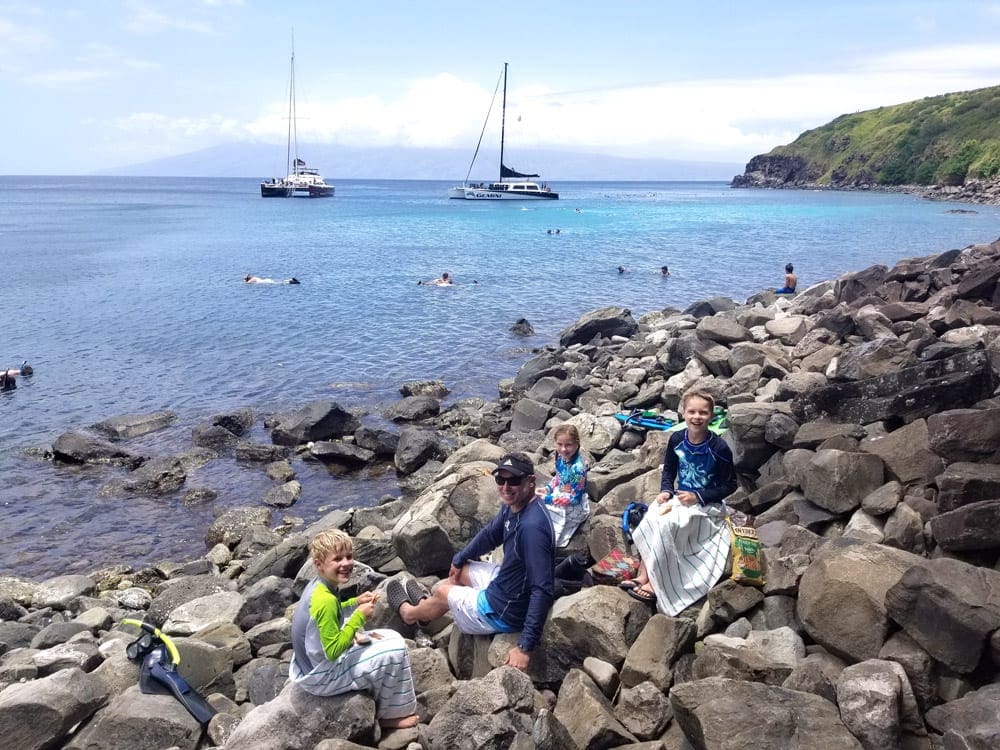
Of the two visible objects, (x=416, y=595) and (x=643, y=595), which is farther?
(x=416, y=595)

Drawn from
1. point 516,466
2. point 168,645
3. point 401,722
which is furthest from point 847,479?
point 168,645

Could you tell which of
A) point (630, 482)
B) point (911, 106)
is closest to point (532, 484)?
point (630, 482)

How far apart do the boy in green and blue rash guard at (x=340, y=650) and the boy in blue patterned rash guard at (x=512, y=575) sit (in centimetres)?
91

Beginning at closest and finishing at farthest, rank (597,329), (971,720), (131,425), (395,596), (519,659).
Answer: (971,720) → (519,659) → (395,596) → (131,425) → (597,329)

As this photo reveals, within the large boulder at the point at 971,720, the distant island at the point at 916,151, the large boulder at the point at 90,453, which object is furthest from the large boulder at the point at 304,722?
the distant island at the point at 916,151

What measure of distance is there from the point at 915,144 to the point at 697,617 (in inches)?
6589

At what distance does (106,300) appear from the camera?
4184 centimetres

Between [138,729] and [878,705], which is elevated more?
[878,705]

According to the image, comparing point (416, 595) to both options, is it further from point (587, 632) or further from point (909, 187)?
point (909, 187)

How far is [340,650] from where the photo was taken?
6.34 metres

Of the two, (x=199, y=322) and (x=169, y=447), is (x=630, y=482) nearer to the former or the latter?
(x=169, y=447)

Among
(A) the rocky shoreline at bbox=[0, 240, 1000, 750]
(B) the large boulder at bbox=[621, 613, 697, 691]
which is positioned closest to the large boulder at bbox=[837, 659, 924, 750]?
(A) the rocky shoreline at bbox=[0, 240, 1000, 750]

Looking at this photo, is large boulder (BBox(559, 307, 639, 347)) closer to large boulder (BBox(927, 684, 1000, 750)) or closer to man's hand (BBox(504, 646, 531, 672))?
man's hand (BBox(504, 646, 531, 672))

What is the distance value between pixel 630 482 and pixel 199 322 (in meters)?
30.5
